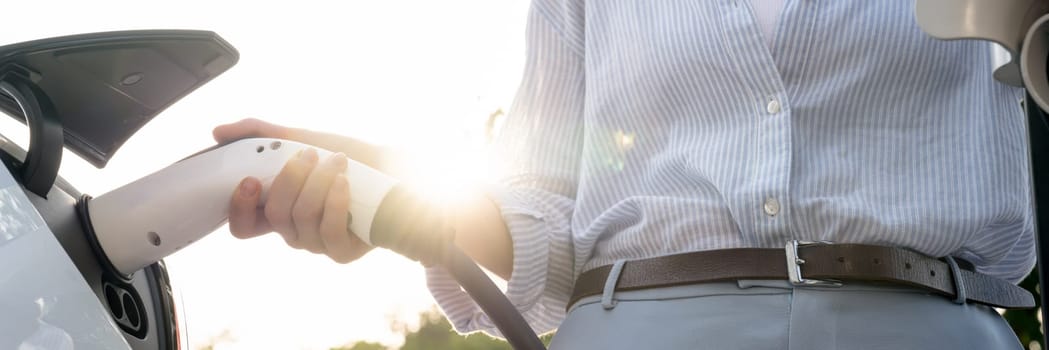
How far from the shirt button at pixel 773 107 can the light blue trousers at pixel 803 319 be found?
0.81 feet

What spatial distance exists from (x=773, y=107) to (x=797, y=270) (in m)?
0.25

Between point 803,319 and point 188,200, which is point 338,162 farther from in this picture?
point 803,319

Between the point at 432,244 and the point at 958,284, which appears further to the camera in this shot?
the point at 432,244

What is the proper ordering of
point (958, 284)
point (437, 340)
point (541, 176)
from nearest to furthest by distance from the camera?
1. point (958, 284)
2. point (541, 176)
3. point (437, 340)

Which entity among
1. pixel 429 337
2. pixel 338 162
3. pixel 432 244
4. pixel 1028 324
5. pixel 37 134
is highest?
pixel 37 134

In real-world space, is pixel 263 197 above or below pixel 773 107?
below

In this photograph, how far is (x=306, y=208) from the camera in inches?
62.6

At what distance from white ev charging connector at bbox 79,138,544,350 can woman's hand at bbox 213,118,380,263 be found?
16 millimetres

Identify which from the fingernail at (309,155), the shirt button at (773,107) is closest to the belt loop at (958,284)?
the shirt button at (773,107)

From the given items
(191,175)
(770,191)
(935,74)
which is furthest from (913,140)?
(191,175)

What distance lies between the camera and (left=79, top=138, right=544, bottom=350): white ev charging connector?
1.52m

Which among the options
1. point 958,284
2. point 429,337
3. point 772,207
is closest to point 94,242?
point 772,207

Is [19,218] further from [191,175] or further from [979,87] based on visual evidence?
[979,87]

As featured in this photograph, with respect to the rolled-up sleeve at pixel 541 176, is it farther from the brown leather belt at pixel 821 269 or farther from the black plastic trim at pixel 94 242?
the black plastic trim at pixel 94 242
